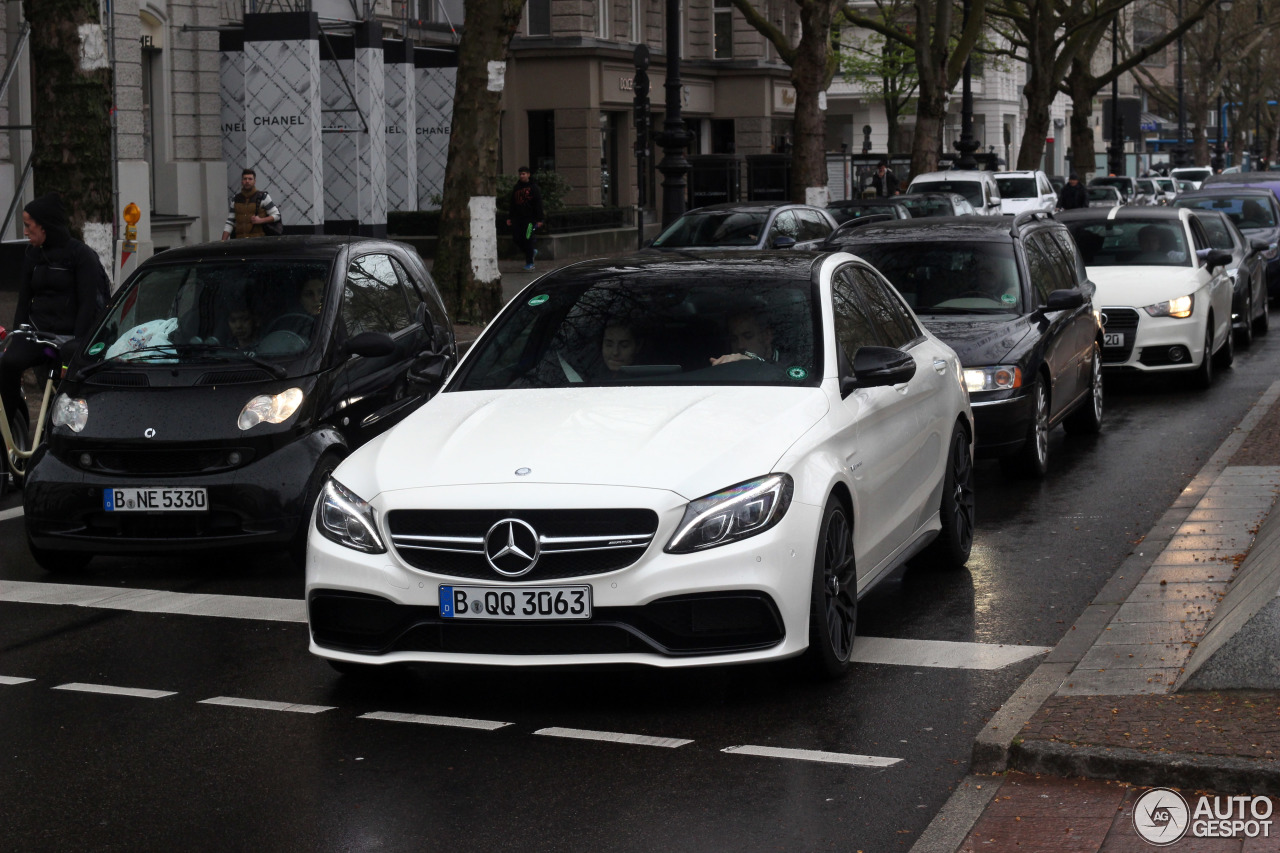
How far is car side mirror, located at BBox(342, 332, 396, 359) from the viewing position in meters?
9.14

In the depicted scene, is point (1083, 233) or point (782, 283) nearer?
point (782, 283)

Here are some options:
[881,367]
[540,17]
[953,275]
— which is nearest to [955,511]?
[881,367]

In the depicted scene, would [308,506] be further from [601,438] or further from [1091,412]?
[1091,412]

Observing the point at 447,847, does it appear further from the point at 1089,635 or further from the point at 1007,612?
the point at 1007,612

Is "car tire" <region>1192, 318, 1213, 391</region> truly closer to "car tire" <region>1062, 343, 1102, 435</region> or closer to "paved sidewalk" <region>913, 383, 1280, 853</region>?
"car tire" <region>1062, 343, 1102, 435</region>

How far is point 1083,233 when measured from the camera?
17.2 metres

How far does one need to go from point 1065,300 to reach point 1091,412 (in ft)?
7.80

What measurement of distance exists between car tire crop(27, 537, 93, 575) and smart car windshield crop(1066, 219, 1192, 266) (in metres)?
10.5

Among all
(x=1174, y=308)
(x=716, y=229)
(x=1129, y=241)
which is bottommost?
(x=1174, y=308)

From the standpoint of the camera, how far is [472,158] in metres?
22.3

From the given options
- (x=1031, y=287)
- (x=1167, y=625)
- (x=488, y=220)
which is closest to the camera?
(x=1167, y=625)

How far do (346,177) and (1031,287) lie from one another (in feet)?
74.4

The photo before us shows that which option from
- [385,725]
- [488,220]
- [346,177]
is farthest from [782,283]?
[346,177]

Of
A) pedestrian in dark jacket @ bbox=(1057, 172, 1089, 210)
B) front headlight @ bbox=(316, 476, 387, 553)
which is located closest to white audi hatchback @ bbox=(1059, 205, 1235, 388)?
front headlight @ bbox=(316, 476, 387, 553)
